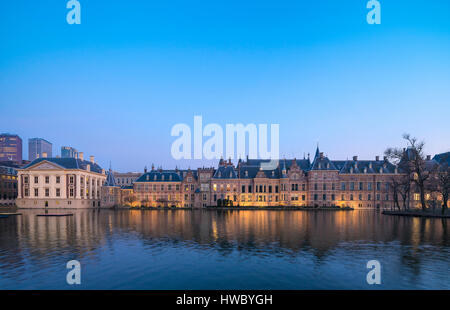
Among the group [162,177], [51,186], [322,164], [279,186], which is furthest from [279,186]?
[51,186]

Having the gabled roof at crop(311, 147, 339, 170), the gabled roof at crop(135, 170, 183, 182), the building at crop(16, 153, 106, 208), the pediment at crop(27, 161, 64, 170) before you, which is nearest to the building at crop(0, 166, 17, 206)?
the building at crop(16, 153, 106, 208)

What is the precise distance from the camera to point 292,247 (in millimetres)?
23891

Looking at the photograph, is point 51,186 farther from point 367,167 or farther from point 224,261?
point 367,167

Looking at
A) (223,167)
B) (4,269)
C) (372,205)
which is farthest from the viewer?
(223,167)

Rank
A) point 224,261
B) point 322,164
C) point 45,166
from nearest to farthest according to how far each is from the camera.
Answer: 1. point 224,261
2. point 45,166
3. point 322,164

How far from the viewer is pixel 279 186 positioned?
298 feet

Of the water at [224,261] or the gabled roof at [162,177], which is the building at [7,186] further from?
the water at [224,261]

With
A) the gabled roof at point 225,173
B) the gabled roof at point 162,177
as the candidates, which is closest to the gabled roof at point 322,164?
the gabled roof at point 225,173

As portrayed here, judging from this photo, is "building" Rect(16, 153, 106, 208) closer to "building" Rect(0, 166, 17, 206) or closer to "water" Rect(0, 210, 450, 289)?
"building" Rect(0, 166, 17, 206)

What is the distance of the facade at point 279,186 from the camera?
288 ft

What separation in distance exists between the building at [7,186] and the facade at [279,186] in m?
54.0
